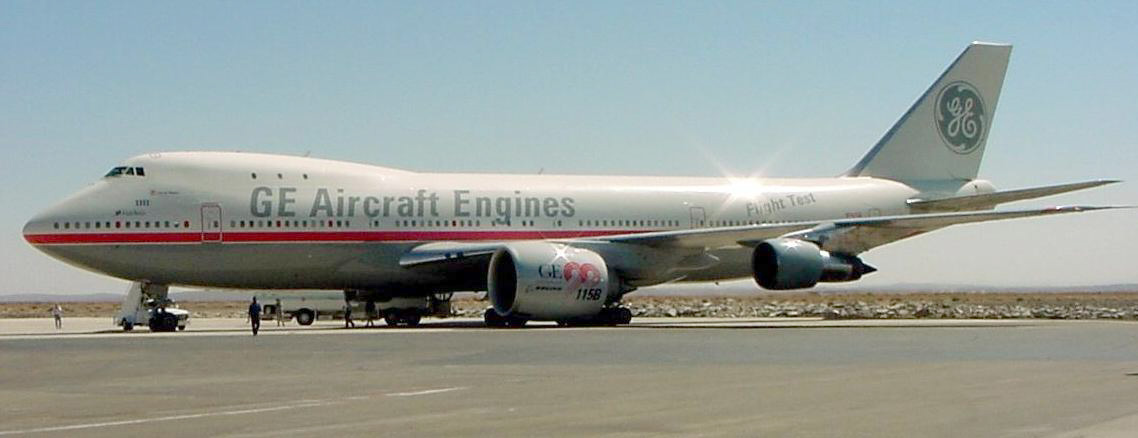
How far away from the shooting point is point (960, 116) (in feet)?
144

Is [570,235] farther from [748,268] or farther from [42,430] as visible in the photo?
[42,430]

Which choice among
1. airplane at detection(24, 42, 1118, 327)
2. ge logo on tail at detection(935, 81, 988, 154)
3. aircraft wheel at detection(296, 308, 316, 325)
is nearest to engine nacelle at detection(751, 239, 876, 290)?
airplane at detection(24, 42, 1118, 327)

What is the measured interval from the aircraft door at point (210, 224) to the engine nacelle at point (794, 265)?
12.2m

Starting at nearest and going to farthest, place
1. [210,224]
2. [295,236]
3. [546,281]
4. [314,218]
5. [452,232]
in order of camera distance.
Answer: [546,281]
[210,224]
[295,236]
[314,218]
[452,232]

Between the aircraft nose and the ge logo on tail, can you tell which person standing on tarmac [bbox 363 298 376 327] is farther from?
the ge logo on tail

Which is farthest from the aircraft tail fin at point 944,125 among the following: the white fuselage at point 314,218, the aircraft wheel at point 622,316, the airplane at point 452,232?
the aircraft wheel at point 622,316

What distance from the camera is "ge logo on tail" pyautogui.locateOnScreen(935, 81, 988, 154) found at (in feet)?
143

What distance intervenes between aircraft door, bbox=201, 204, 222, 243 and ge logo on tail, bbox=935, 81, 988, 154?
21.2 m

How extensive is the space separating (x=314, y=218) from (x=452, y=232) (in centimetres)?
348

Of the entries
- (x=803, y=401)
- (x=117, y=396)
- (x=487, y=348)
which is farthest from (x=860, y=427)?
(x=487, y=348)

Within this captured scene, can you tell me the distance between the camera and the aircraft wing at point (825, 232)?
115 ft

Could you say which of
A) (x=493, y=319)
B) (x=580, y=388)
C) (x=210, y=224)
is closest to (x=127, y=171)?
(x=210, y=224)

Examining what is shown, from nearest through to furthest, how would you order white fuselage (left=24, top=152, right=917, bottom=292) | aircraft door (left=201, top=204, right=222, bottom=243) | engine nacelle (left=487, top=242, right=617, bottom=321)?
engine nacelle (left=487, top=242, right=617, bottom=321)
white fuselage (left=24, top=152, right=917, bottom=292)
aircraft door (left=201, top=204, right=222, bottom=243)

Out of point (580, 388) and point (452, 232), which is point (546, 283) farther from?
point (580, 388)
